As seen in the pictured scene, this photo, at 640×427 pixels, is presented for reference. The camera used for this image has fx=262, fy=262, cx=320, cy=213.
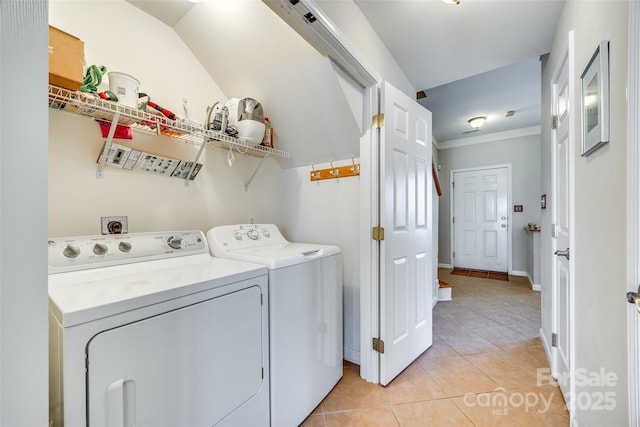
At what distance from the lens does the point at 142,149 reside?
1502 mm

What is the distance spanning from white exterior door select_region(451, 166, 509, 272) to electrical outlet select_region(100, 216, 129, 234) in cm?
531

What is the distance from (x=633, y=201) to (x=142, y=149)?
2074 millimetres

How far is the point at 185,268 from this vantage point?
1.20 m

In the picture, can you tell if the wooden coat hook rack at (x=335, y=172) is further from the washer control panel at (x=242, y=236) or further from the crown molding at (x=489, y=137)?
the crown molding at (x=489, y=137)

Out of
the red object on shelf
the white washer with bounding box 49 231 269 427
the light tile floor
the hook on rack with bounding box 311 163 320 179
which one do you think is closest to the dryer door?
the white washer with bounding box 49 231 269 427

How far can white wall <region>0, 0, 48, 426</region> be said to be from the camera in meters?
0.43

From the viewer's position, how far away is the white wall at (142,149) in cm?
125

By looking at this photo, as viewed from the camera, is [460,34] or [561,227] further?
[460,34]

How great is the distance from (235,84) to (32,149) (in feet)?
5.36

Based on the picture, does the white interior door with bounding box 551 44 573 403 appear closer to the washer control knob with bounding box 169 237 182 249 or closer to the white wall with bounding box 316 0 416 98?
the white wall with bounding box 316 0 416 98

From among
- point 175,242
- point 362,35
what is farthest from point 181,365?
point 362,35

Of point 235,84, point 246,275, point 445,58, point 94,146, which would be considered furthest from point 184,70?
point 445,58

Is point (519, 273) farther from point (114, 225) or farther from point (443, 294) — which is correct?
point (114, 225)

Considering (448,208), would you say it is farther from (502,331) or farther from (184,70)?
(184,70)
